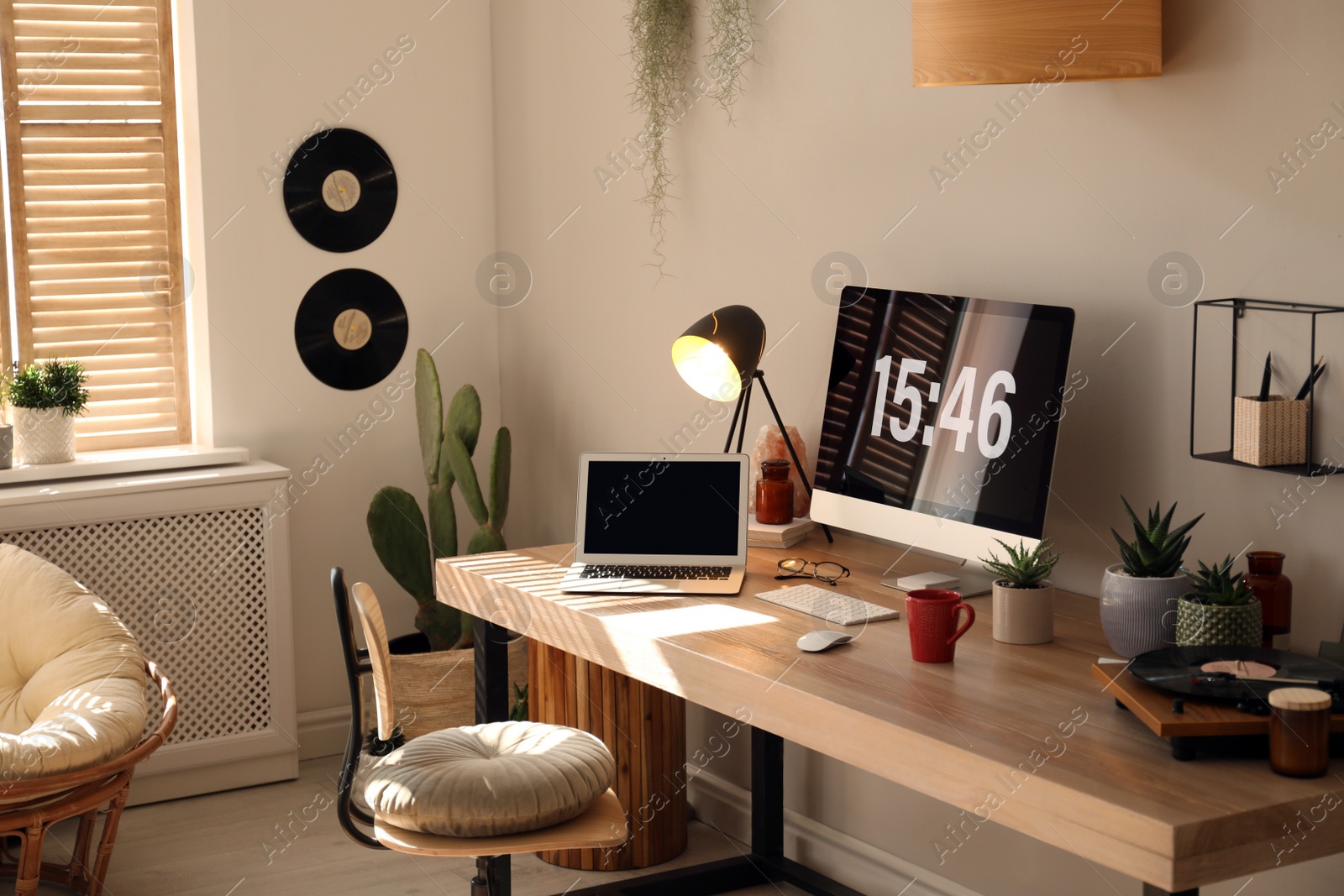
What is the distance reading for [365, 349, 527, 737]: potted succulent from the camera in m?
3.68

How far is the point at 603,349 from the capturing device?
12.1 ft

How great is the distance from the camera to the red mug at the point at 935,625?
1.96 meters

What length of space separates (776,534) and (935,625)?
803 millimetres

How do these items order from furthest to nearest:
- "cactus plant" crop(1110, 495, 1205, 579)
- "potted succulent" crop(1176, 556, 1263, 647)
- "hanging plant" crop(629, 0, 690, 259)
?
"hanging plant" crop(629, 0, 690, 259) → "cactus plant" crop(1110, 495, 1205, 579) → "potted succulent" crop(1176, 556, 1263, 647)

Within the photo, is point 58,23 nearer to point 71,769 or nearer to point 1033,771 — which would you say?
point 71,769

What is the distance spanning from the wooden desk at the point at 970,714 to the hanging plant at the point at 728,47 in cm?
115

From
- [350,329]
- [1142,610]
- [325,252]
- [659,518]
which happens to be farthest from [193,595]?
[1142,610]

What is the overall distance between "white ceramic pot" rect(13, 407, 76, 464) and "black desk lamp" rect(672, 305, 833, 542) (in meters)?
1.79

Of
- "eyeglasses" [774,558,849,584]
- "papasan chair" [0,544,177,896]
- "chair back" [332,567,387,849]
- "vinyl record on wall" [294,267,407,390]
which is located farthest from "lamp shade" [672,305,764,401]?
"vinyl record on wall" [294,267,407,390]

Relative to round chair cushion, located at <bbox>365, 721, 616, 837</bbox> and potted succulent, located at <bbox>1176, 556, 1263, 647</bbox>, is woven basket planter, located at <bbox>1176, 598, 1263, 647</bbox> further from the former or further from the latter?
round chair cushion, located at <bbox>365, 721, 616, 837</bbox>

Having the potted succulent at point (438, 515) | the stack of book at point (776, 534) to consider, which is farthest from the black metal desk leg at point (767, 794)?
the potted succulent at point (438, 515)

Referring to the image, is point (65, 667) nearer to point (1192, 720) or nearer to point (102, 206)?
point (102, 206)

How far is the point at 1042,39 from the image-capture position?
2055 mm

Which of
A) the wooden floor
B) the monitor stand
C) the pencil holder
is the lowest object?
the wooden floor
